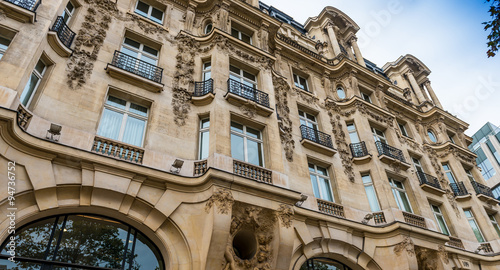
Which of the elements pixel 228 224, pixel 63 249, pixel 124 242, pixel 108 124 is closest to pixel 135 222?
pixel 124 242

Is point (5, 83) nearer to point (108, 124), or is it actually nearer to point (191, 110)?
point (108, 124)

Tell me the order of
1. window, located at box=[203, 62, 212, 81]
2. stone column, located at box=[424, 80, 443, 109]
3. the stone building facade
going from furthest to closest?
stone column, located at box=[424, 80, 443, 109]
window, located at box=[203, 62, 212, 81]
the stone building facade

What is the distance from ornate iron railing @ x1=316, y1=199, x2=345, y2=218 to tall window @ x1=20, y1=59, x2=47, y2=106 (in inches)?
482

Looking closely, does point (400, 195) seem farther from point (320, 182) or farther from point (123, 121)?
point (123, 121)

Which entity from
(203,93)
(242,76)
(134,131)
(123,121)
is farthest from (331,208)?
(123,121)

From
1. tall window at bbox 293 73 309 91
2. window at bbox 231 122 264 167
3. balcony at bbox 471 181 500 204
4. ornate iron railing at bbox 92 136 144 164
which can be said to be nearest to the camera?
ornate iron railing at bbox 92 136 144 164

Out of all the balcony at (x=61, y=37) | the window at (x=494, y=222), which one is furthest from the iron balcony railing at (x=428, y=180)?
the balcony at (x=61, y=37)

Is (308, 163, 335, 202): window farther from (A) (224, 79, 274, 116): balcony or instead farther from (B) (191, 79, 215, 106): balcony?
(B) (191, 79, 215, 106): balcony

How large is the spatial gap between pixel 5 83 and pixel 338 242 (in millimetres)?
13517

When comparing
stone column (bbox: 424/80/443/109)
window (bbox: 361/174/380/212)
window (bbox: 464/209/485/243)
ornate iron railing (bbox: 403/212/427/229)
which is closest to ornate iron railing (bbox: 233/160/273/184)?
window (bbox: 361/174/380/212)

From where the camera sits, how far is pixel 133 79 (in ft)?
41.3

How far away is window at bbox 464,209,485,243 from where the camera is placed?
20703 millimetres

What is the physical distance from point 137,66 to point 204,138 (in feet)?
14.9

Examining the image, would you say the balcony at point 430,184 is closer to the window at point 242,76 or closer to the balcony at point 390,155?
the balcony at point 390,155
